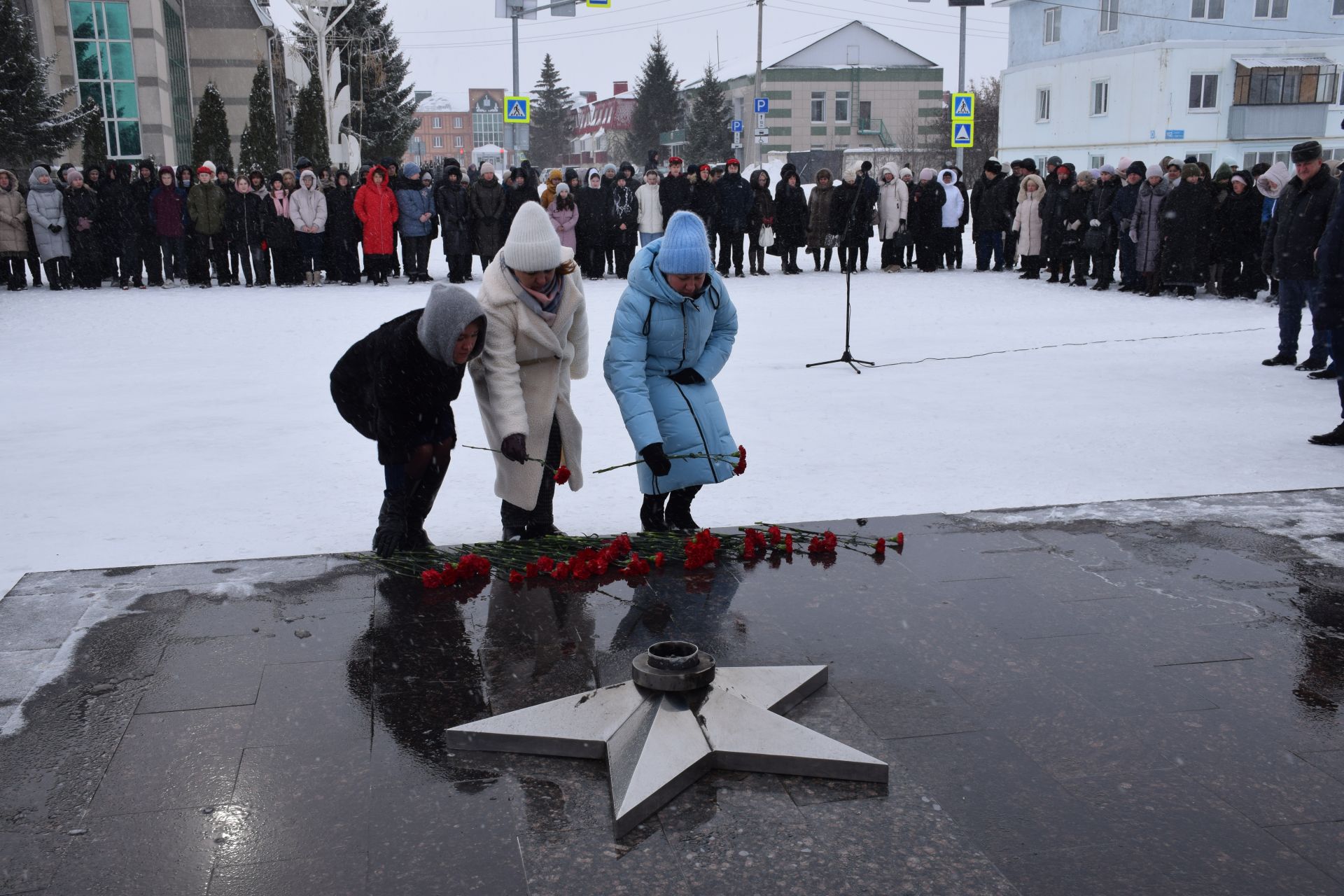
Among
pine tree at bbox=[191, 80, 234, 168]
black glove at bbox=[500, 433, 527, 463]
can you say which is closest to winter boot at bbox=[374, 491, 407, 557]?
black glove at bbox=[500, 433, 527, 463]

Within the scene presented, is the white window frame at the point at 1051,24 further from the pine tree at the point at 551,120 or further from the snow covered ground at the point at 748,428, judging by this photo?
the pine tree at the point at 551,120

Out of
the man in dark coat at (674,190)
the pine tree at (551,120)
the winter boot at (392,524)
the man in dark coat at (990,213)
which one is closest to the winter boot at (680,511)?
the winter boot at (392,524)

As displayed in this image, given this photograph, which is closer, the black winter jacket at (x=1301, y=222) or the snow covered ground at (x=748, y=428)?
the snow covered ground at (x=748, y=428)

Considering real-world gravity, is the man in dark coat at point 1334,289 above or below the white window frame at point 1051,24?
below

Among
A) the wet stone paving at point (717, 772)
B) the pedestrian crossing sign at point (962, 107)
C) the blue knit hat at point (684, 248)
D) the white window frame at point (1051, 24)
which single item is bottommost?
the wet stone paving at point (717, 772)

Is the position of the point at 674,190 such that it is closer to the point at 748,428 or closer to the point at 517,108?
the point at 748,428

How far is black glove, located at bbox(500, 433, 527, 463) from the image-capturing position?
4.51m

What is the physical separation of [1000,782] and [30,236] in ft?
55.6

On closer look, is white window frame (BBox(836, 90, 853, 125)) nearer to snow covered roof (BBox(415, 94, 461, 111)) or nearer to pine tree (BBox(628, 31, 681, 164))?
pine tree (BBox(628, 31, 681, 164))

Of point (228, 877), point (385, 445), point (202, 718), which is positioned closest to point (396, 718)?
point (202, 718)


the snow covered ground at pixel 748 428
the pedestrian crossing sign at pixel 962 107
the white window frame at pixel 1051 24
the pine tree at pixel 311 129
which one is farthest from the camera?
the white window frame at pixel 1051 24

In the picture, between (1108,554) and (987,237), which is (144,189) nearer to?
(987,237)

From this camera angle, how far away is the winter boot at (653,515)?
5.17 m

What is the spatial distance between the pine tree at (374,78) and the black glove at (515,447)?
34.8 meters
